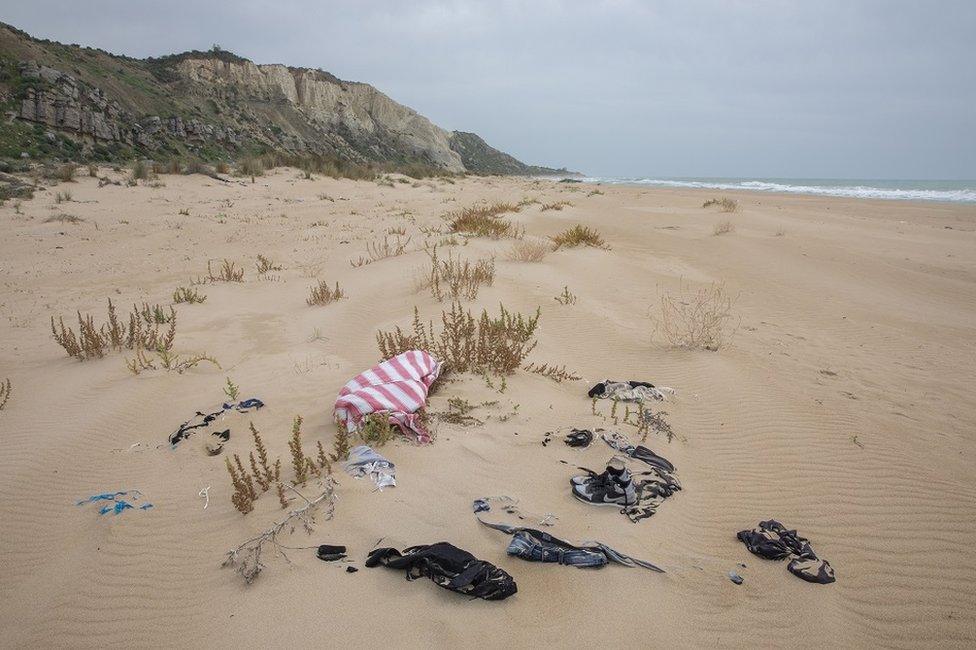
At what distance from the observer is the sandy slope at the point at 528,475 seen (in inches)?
80.1

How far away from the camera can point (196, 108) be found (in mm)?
30844

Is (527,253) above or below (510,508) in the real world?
above

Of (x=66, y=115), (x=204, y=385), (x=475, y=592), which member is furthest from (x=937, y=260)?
(x=66, y=115)

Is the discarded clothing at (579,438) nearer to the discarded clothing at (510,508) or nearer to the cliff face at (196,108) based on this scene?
the discarded clothing at (510,508)

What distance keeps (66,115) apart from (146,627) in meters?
27.0

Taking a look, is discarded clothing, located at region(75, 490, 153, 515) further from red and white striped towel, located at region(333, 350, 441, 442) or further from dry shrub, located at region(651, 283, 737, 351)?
dry shrub, located at region(651, 283, 737, 351)

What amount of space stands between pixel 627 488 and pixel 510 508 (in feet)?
2.30

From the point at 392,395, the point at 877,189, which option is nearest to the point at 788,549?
the point at 392,395

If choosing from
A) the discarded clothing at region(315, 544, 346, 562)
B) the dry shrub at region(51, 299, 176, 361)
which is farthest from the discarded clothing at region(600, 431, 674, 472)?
the dry shrub at region(51, 299, 176, 361)

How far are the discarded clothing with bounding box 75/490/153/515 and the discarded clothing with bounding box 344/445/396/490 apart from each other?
3.75ft

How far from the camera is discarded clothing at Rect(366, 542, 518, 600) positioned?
6.73ft

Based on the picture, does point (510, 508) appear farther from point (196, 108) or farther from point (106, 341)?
point (196, 108)

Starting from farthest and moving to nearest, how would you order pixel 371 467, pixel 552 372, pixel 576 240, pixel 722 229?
1. pixel 722 229
2. pixel 576 240
3. pixel 552 372
4. pixel 371 467

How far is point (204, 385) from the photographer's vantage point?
4305 millimetres
